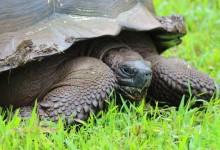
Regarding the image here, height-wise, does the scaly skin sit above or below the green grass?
above

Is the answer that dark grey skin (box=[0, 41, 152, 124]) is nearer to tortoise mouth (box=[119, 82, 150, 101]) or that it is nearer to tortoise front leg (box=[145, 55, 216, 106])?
tortoise mouth (box=[119, 82, 150, 101])

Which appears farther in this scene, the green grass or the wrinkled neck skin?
the wrinkled neck skin

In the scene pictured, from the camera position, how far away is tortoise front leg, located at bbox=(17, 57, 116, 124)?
13.1ft

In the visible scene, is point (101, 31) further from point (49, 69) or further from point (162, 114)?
point (162, 114)

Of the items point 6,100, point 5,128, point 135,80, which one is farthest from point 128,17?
point 5,128

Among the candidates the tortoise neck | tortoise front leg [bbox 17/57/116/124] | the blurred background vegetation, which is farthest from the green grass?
the blurred background vegetation

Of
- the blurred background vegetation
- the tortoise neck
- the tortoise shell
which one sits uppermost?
the tortoise shell

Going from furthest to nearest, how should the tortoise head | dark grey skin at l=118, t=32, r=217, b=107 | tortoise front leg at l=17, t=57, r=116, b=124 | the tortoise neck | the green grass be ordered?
dark grey skin at l=118, t=32, r=217, b=107 → the tortoise neck → the tortoise head → tortoise front leg at l=17, t=57, r=116, b=124 → the green grass

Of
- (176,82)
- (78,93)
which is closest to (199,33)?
(176,82)

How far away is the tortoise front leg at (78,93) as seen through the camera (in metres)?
4.00

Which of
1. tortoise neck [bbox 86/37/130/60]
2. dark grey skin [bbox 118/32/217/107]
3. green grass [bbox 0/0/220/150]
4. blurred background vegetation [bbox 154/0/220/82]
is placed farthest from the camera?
blurred background vegetation [bbox 154/0/220/82]

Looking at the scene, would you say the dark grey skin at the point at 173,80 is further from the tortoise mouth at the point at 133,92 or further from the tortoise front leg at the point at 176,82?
the tortoise mouth at the point at 133,92

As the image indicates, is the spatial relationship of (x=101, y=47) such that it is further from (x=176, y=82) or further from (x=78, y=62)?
(x=176, y=82)

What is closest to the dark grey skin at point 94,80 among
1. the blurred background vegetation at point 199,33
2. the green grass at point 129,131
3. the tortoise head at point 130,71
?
the tortoise head at point 130,71
